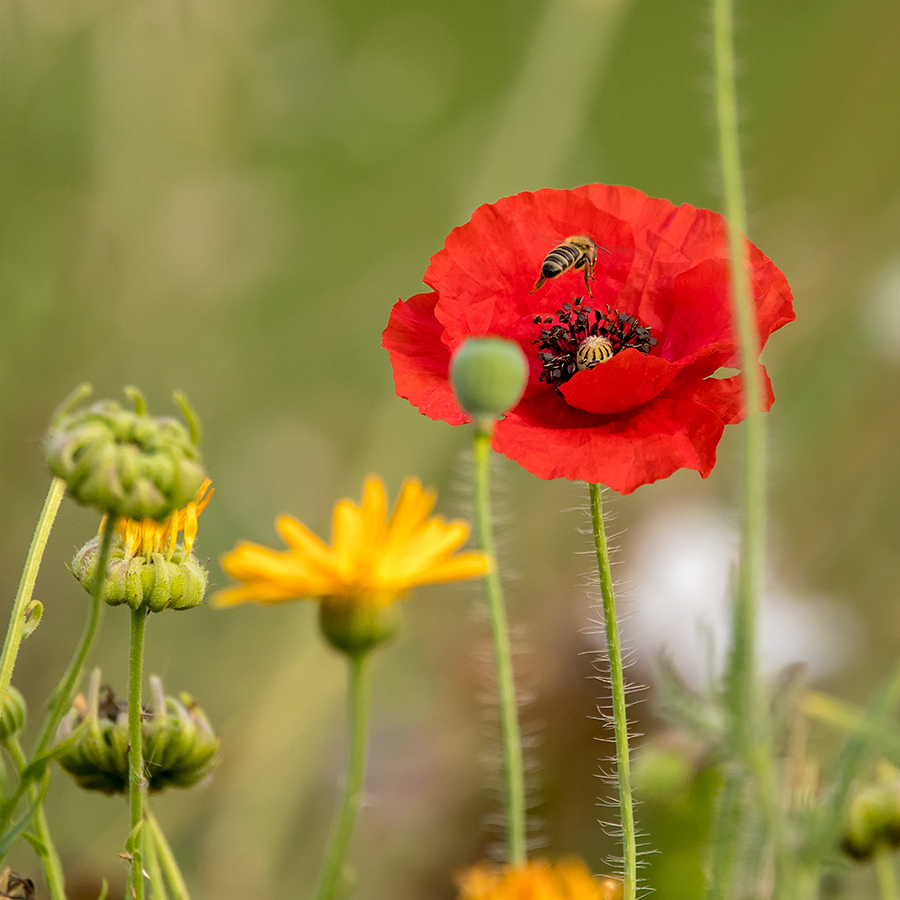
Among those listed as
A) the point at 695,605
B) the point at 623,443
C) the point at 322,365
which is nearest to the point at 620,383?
the point at 623,443

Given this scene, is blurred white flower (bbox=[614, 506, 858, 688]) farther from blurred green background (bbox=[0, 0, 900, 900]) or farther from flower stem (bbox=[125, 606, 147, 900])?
flower stem (bbox=[125, 606, 147, 900])

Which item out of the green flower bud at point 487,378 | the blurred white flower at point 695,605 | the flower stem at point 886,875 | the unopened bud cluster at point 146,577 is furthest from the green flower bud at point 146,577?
the blurred white flower at point 695,605

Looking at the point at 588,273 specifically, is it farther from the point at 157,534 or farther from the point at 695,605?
the point at 695,605

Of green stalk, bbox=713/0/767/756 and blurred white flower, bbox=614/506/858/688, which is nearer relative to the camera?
green stalk, bbox=713/0/767/756

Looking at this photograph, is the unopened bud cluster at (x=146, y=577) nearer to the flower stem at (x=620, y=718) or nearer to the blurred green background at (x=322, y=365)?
the flower stem at (x=620, y=718)

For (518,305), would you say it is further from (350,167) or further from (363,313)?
(350,167)

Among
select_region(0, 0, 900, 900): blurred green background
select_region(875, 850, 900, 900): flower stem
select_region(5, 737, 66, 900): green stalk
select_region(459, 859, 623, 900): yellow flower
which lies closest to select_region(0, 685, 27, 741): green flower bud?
select_region(5, 737, 66, 900): green stalk
